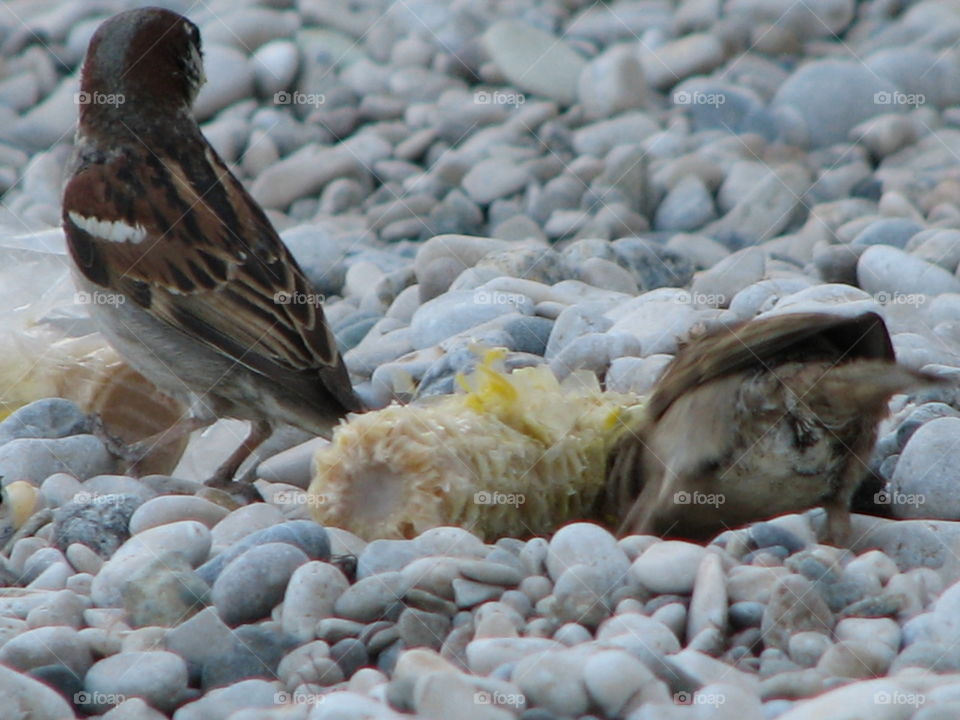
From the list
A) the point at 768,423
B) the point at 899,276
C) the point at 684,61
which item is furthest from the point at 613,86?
the point at 768,423

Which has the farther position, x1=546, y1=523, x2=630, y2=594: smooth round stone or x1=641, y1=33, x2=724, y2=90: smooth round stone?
x1=641, y1=33, x2=724, y2=90: smooth round stone

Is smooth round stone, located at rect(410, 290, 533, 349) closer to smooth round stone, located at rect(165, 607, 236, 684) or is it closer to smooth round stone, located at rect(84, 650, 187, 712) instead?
smooth round stone, located at rect(165, 607, 236, 684)

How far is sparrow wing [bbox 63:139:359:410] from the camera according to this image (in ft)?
15.3

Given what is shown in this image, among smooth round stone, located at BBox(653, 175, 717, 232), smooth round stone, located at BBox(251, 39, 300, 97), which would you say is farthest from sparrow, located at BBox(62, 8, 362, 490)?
smooth round stone, located at BBox(251, 39, 300, 97)

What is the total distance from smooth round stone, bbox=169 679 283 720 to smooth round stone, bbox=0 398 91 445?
199cm

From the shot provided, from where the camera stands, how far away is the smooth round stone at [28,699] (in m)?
2.75

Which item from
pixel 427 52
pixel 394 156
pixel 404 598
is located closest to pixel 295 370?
pixel 404 598

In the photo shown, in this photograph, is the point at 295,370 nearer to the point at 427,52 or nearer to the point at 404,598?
the point at 404,598

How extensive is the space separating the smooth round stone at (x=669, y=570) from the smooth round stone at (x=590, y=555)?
0.13 ft

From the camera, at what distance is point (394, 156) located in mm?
9172

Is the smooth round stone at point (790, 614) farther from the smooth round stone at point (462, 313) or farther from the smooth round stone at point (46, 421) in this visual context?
the smooth round stone at point (46, 421)

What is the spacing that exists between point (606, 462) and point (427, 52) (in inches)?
274

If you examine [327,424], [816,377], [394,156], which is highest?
[816,377]

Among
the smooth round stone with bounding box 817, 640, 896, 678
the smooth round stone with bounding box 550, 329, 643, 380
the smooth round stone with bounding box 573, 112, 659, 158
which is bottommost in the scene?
the smooth round stone with bounding box 573, 112, 659, 158
